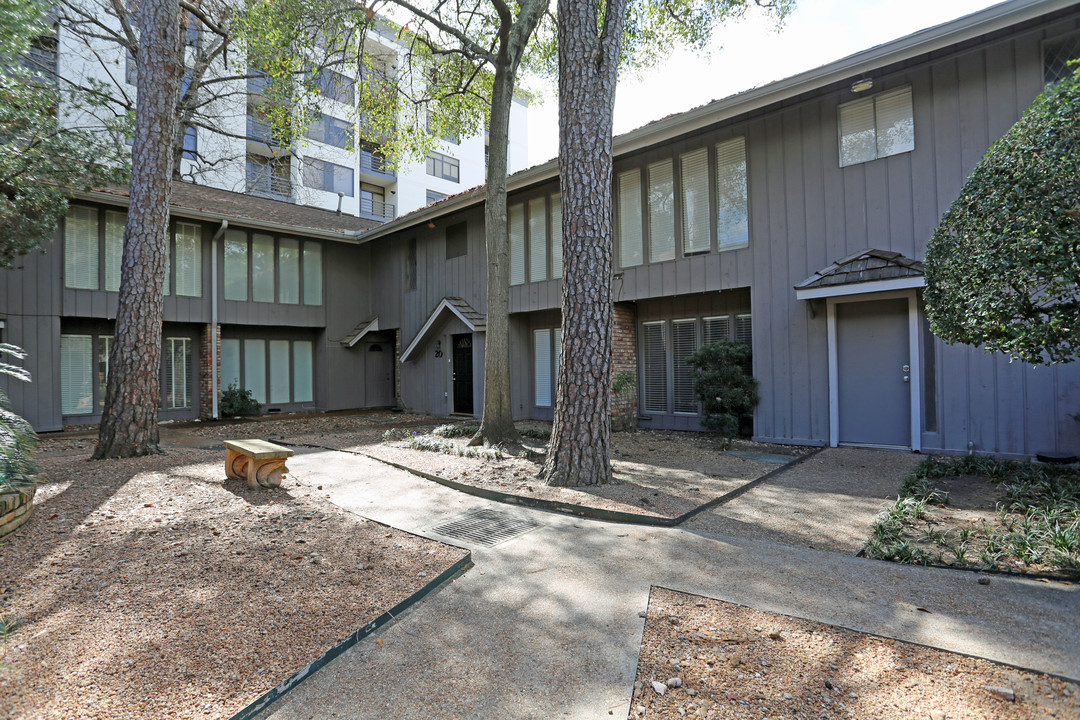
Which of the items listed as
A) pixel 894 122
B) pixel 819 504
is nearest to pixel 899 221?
pixel 894 122

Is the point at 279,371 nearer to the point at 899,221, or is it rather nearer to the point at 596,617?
the point at 596,617

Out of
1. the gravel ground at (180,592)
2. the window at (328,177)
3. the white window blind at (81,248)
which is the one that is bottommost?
the gravel ground at (180,592)

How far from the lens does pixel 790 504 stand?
5234 millimetres

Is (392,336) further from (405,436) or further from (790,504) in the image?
(790,504)

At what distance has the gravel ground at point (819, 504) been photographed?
14.2ft

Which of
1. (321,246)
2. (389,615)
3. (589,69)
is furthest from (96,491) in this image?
(321,246)

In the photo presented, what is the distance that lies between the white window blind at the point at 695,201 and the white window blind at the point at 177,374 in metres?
12.8

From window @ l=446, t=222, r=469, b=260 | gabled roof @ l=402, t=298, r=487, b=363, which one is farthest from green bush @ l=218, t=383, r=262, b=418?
window @ l=446, t=222, r=469, b=260

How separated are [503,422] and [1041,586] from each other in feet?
21.4

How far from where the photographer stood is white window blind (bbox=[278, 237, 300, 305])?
1512 centimetres

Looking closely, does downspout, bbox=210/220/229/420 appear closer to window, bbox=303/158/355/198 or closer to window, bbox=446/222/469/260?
window, bbox=446/222/469/260

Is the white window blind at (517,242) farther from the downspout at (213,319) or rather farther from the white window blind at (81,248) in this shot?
the white window blind at (81,248)

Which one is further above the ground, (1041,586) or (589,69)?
→ (589,69)

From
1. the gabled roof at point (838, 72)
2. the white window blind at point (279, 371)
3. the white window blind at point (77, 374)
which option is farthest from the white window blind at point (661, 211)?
the white window blind at point (77, 374)
